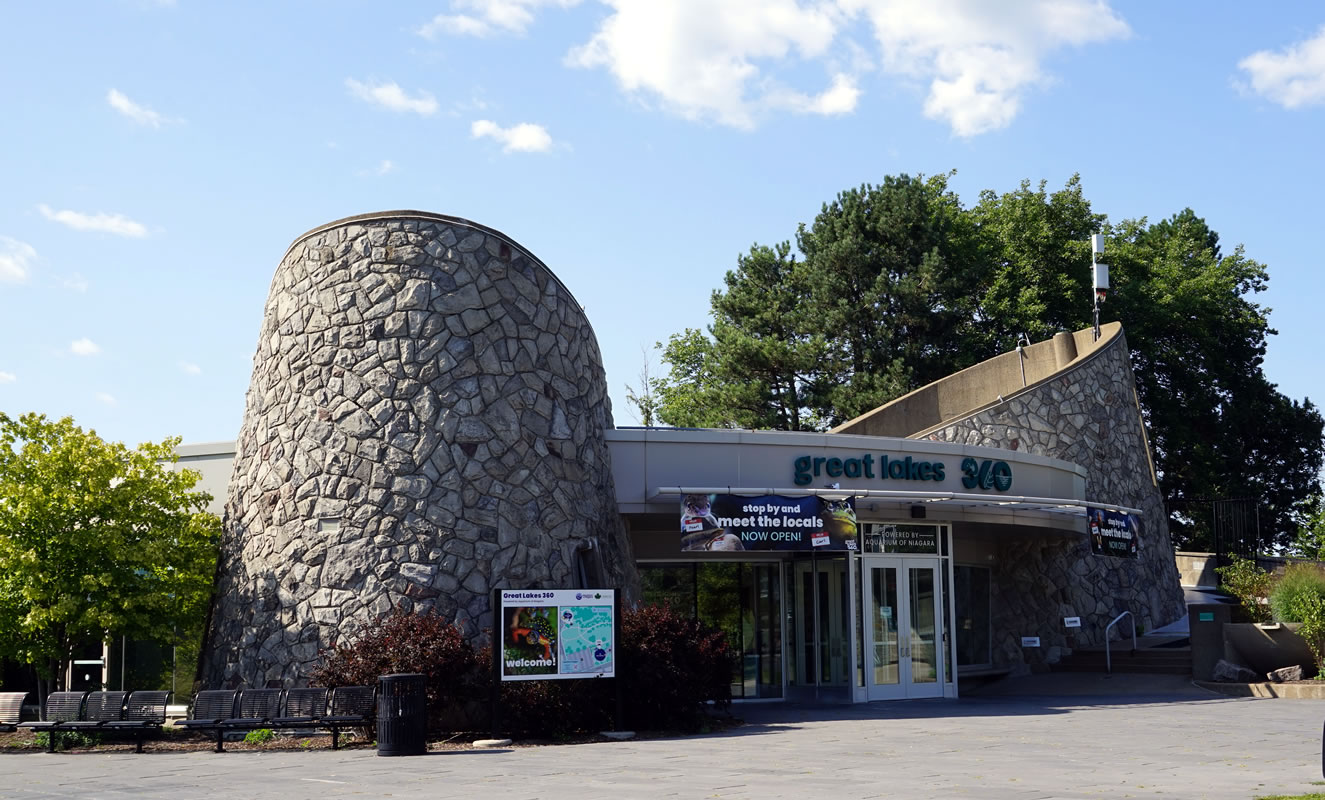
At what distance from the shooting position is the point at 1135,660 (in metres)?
25.8

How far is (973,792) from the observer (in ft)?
35.1

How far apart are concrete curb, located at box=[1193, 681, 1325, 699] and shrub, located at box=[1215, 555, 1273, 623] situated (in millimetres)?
2336

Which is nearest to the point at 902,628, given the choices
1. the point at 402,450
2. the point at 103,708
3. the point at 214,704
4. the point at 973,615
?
the point at 973,615

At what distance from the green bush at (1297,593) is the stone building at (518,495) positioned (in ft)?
8.94

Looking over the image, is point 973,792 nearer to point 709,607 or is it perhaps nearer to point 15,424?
point 709,607

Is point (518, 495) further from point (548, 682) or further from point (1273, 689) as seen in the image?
point (1273, 689)

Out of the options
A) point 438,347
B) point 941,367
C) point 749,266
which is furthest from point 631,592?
point 749,266

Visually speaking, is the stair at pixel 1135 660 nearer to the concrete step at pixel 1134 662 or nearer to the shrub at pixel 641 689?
the concrete step at pixel 1134 662

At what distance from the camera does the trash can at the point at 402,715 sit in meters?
14.8

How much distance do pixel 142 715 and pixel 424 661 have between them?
12.6 ft

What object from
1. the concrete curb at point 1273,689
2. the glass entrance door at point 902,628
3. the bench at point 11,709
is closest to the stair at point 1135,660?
the concrete curb at point 1273,689

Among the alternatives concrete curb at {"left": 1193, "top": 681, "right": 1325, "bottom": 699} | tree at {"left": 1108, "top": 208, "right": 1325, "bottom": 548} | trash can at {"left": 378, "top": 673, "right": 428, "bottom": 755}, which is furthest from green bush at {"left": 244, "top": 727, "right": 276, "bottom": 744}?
tree at {"left": 1108, "top": 208, "right": 1325, "bottom": 548}

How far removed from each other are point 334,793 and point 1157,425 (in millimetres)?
39355

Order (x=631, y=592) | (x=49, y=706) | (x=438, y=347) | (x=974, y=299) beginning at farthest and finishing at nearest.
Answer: (x=974, y=299) → (x=631, y=592) → (x=438, y=347) → (x=49, y=706)
